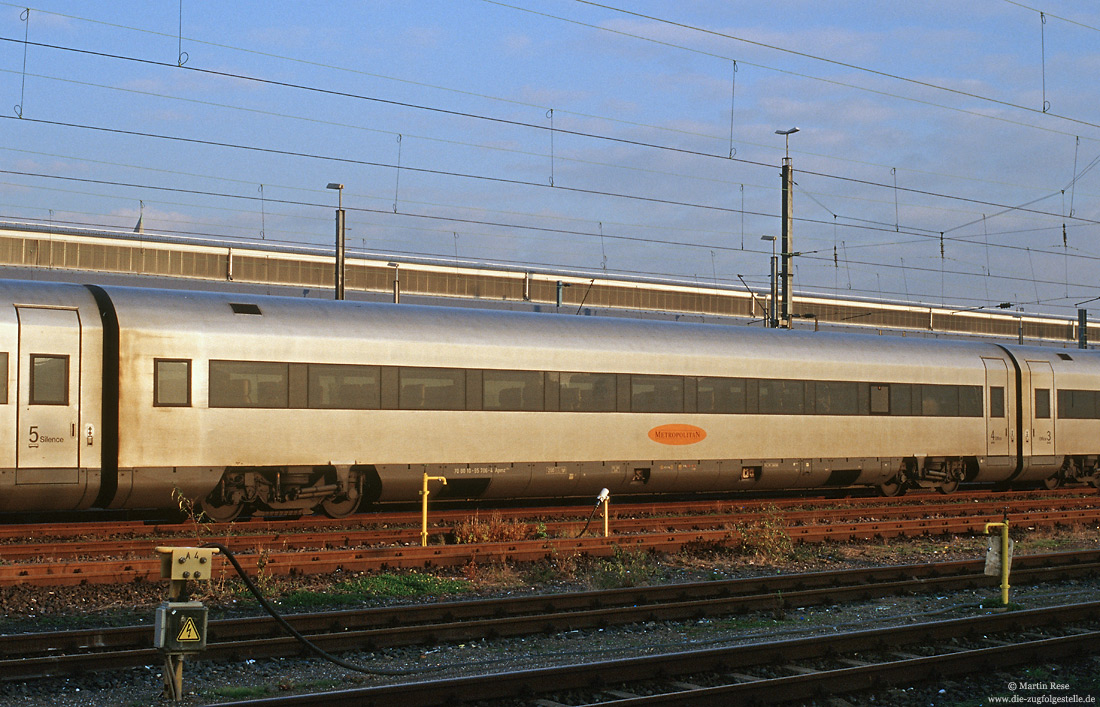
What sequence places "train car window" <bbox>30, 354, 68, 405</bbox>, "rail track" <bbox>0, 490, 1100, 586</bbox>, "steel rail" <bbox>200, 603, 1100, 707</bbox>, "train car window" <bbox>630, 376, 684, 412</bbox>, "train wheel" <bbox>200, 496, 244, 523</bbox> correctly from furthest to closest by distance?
"train car window" <bbox>630, 376, 684, 412</bbox> → "train wheel" <bbox>200, 496, 244, 523</bbox> → "train car window" <bbox>30, 354, 68, 405</bbox> → "rail track" <bbox>0, 490, 1100, 586</bbox> → "steel rail" <bbox>200, 603, 1100, 707</bbox>

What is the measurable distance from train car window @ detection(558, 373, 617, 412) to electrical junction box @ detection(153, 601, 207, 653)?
11.7 meters

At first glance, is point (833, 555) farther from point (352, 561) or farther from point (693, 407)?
point (352, 561)

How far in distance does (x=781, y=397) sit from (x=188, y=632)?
1573 centimetres

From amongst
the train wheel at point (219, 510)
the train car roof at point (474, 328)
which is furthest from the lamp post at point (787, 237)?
the train wheel at point (219, 510)

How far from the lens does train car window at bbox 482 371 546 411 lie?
18.3 metres

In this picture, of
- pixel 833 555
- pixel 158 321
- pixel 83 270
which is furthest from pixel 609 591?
pixel 83 270

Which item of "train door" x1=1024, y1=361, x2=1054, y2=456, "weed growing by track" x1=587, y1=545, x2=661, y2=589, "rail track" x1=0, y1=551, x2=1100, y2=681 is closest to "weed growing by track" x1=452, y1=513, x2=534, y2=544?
"weed growing by track" x1=587, y1=545, x2=661, y2=589

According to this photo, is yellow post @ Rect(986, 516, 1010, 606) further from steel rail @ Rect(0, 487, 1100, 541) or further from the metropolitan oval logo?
the metropolitan oval logo

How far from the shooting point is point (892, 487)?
79.4 ft

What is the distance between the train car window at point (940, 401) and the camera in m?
23.5

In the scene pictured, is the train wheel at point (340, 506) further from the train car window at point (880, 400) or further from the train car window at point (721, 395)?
the train car window at point (880, 400)

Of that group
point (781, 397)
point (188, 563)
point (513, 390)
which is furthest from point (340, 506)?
point (188, 563)

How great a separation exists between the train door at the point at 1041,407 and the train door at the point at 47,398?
20.6 m

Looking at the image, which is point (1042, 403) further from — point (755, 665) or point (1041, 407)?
point (755, 665)
